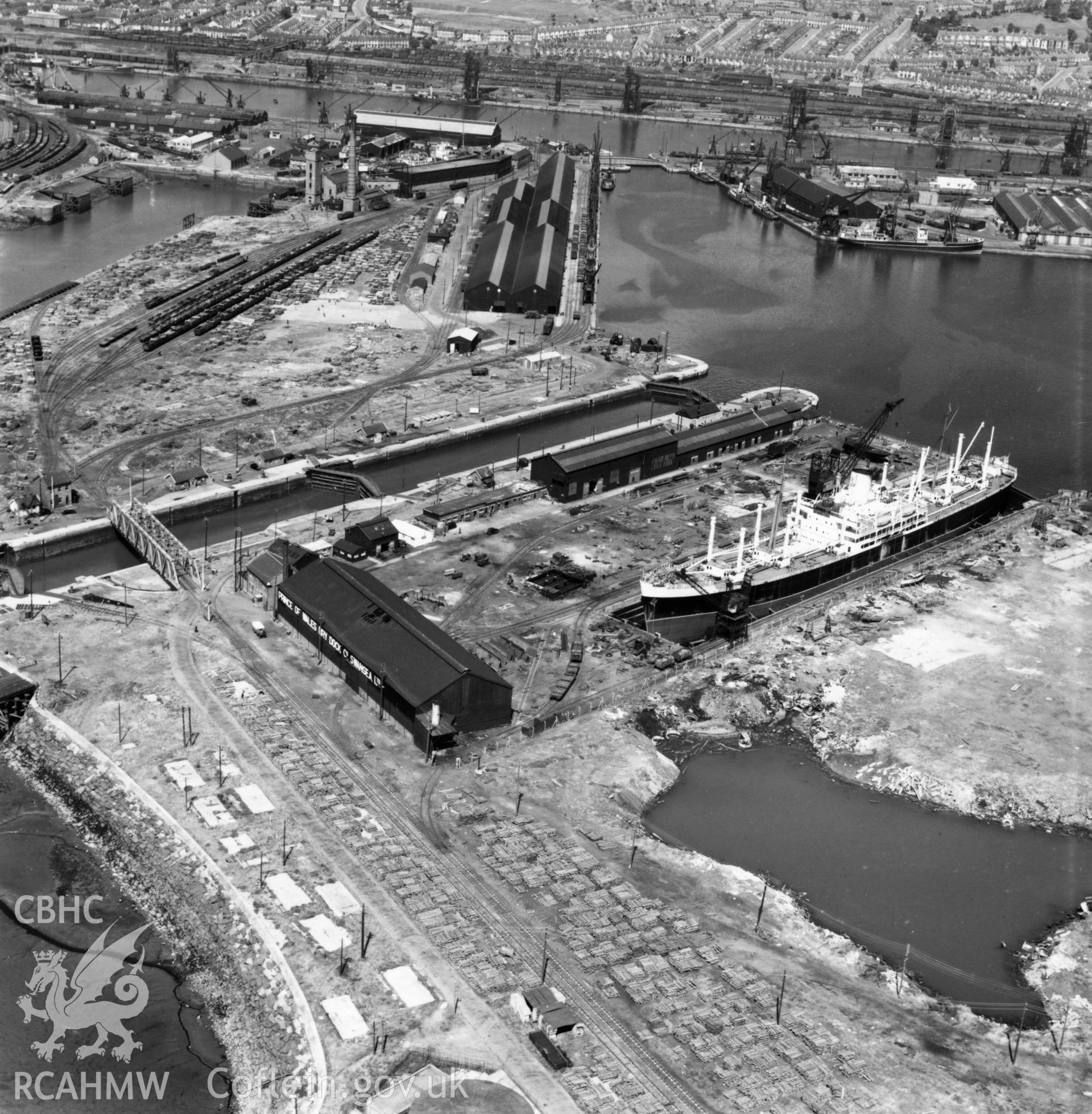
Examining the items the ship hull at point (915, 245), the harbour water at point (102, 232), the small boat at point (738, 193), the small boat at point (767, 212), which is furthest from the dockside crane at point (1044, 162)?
the harbour water at point (102, 232)

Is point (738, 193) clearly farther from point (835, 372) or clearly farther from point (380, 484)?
point (380, 484)

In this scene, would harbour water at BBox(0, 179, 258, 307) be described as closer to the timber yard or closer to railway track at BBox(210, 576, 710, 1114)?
the timber yard

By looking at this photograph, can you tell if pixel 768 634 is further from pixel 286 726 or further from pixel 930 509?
pixel 286 726

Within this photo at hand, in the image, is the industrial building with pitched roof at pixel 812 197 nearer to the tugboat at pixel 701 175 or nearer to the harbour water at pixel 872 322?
the harbour water at pixel 872 322

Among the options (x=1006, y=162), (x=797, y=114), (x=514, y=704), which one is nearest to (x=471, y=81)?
(x=797, y=114)

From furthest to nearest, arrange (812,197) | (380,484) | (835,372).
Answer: (812,197) → (835,372) → (380,484)

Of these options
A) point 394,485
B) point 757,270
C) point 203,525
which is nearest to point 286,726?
point 203,525
